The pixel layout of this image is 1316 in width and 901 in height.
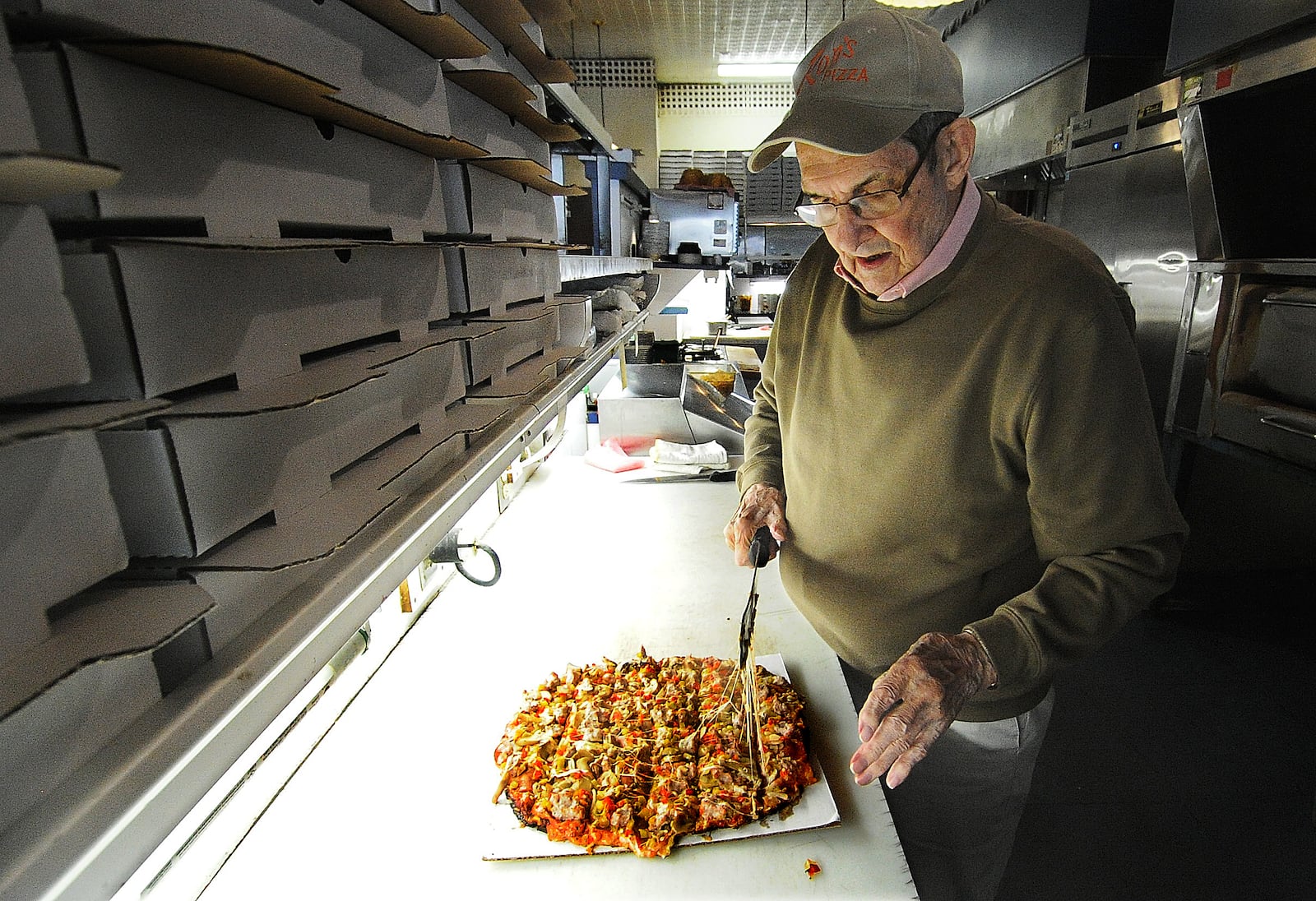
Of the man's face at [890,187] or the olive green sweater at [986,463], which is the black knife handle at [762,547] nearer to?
the olive green sweater at [986,463]

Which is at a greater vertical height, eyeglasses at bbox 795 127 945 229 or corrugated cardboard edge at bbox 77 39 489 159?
corrugated cardboard edge at bbox 77 39 489 159

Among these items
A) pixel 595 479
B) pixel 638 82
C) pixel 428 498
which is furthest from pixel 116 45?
pixel 638 82

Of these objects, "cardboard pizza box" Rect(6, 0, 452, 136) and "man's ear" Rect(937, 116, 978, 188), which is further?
"man's ear" Rect(937, 116, 978, 188)

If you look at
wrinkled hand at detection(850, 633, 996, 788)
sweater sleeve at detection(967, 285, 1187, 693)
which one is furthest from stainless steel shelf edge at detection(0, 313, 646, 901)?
sweater sleeve at detection(967, 285, 1187, 693)

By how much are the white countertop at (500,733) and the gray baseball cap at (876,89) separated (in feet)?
3.80

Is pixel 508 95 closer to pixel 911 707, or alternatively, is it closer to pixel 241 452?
pixel 241 452

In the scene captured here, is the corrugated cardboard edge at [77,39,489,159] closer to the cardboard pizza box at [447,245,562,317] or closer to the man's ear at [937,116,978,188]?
the cardboard pizza box at [447,245,562,317]

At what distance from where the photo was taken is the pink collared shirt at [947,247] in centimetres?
127

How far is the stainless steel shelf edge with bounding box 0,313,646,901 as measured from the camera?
397 mm

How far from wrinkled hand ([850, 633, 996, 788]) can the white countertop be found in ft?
0.75

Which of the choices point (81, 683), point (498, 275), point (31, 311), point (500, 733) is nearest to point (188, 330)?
Result: point (31, 311)

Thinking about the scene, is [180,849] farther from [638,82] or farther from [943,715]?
[638,82]

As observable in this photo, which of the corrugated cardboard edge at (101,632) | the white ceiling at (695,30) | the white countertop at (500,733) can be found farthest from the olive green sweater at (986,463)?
the white ceiling at (695,30)

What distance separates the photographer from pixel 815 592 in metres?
1.53
